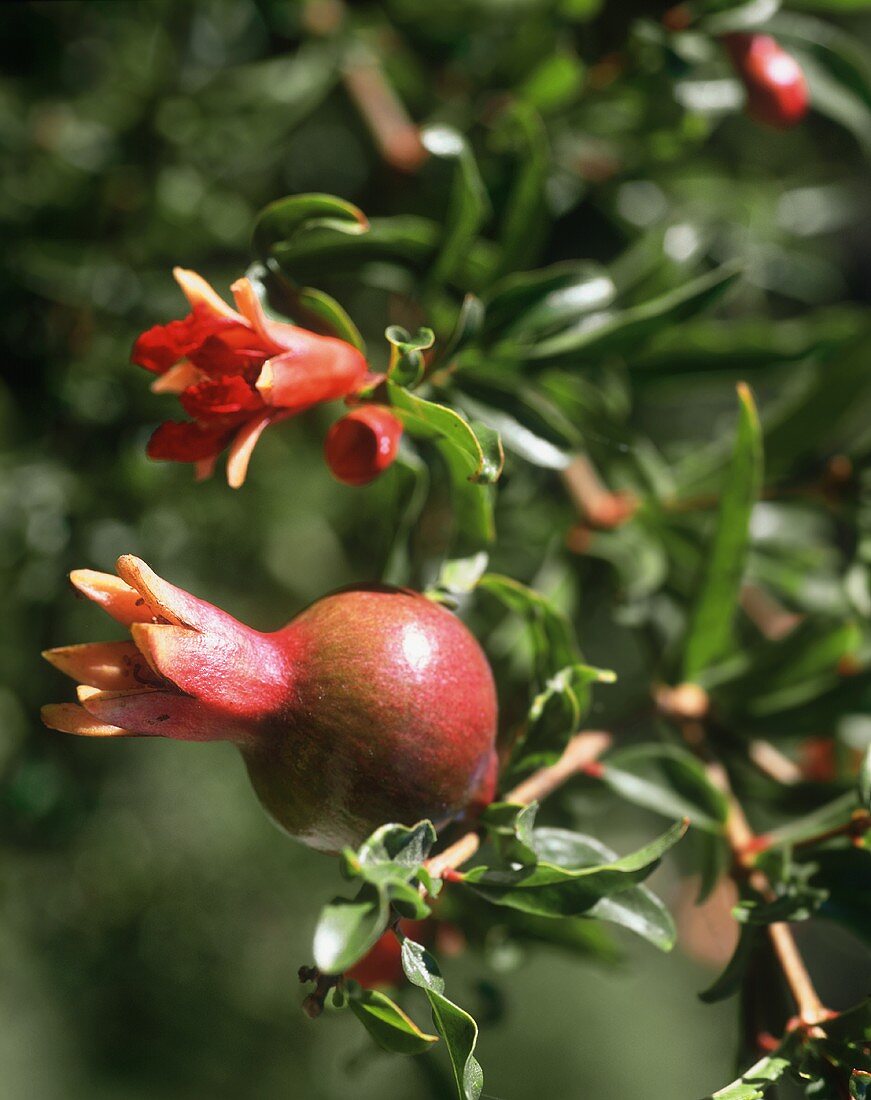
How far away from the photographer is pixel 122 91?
156 centimetres

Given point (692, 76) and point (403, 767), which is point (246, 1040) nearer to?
point (403, 767)

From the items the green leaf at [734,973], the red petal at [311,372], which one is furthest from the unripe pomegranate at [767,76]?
the green leaf at [734,973]

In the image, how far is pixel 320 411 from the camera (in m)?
1.52

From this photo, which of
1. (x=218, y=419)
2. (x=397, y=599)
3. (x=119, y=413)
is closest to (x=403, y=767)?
(x=397, y=599)

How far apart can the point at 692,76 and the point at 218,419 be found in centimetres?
81

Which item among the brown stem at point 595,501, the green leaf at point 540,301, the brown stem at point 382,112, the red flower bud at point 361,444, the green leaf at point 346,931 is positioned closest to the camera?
the green leaf at point 346,931

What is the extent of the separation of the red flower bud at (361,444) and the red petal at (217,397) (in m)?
0.07

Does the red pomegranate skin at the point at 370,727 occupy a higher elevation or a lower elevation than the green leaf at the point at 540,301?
lower

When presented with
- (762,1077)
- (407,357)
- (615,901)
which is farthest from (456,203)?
(762,1077)

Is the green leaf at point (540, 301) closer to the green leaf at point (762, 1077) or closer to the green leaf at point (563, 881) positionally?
the green leaf at point (563, 881)

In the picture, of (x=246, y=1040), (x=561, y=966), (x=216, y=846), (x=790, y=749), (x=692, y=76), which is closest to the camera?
(x=692, y=76)

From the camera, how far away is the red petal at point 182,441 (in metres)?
0.78

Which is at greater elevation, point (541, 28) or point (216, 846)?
point (541, 28)

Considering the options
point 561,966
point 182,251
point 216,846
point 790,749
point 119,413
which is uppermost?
point 182,251
